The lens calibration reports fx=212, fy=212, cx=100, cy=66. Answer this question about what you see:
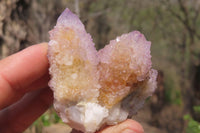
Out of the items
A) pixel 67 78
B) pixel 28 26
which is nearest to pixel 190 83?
pixel 28 26

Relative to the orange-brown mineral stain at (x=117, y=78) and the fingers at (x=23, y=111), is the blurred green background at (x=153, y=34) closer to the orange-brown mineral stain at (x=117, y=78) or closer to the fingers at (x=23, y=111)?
the orange-brown mineral stain at (x=117, y=78)

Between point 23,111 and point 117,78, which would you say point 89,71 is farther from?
point 23,111

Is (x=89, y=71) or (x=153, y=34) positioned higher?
(x=153, y=34)

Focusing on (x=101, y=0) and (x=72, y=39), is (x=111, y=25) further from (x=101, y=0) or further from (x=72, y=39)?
(x=72, y=39)

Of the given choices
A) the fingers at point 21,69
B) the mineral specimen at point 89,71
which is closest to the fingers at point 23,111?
the fingers at point 21,69

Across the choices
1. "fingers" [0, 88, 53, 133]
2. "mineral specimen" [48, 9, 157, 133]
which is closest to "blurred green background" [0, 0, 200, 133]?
"mineral specimen" [48, 9, 157, 133]

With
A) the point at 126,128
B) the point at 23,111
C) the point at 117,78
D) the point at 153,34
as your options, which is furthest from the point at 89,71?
the point at 153,34

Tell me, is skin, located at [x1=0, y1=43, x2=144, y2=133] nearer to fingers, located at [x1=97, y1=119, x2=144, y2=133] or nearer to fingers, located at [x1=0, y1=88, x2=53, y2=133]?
fingers, located at [x1=97, y1=119, x2=144, y2=133]
